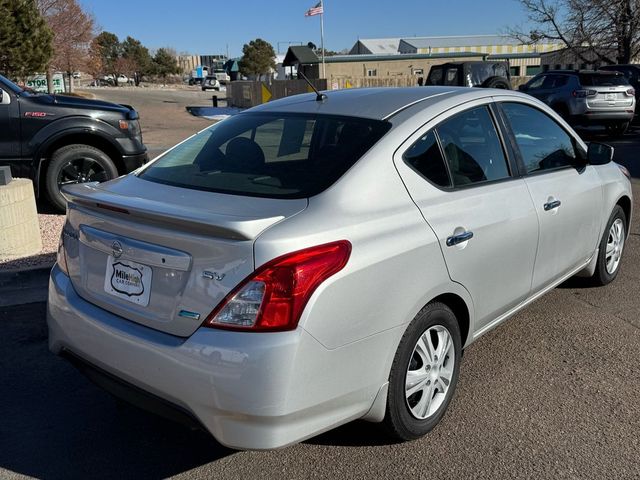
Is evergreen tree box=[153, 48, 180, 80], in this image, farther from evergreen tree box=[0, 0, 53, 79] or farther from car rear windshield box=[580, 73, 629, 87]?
car rear windshield box=[580, 73, 629, 87]

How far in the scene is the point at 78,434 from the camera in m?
3.21

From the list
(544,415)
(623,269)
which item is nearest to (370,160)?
(544,415)

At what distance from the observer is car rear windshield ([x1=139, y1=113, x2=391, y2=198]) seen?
9.67 ft

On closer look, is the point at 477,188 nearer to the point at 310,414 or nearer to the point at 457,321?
the point at 457,321

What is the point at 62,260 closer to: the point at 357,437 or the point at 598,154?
the point at 357,437

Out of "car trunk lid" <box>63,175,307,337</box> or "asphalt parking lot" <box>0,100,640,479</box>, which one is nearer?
"car trunk lid" <box>63,175,307,337</box>

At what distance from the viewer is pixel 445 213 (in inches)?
121

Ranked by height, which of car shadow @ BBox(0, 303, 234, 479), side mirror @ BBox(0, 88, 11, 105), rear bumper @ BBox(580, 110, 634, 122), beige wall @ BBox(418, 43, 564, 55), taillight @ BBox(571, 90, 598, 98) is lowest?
car shadow @ BBox(0, 303, 234, 479)

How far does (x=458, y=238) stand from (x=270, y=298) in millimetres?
1155

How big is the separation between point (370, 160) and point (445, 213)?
0.48m

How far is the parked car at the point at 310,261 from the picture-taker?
2377mm

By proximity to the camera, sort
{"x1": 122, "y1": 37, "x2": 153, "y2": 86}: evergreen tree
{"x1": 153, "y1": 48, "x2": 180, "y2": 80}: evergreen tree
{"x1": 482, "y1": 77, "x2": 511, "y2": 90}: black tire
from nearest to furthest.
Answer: {"x1": 482, "y1": 77, "x2": 511, "y2": 90}: black tire < {"x1": 122, "y1": 37, "x2": 153, "y2": 86}: evergreen tree < {"x1": 153, "y1": 48, "x2": 180, "y2": 80}: evergreen tree

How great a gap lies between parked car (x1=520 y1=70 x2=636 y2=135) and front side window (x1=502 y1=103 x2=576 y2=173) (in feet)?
39.4

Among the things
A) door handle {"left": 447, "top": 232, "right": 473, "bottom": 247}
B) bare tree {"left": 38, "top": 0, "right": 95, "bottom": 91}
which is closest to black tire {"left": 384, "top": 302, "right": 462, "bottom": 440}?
door handle {"left": 447, "top": 232, "right": 473, "bottom": 247}
